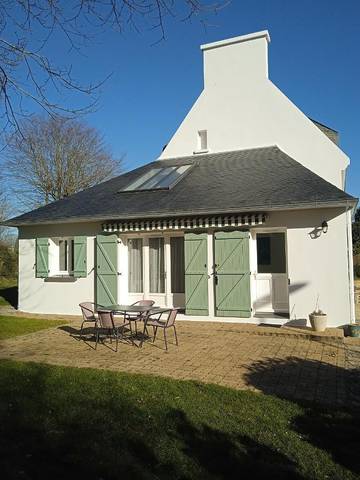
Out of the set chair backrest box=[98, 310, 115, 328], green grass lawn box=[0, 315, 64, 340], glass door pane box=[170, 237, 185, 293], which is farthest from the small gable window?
chair backrest box=[98, 310, 115, 328]

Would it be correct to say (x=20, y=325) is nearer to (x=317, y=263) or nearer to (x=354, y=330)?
(x=317, y=263)

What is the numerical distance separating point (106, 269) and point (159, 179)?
4.19 meters

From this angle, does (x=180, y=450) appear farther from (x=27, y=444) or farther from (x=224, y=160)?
(x=224, y=160)

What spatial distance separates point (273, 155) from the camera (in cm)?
1501

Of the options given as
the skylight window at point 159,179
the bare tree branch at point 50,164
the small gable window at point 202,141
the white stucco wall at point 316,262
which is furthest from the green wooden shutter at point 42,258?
the bare tree branch at point 50,164

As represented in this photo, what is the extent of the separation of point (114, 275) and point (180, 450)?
30.5 feet

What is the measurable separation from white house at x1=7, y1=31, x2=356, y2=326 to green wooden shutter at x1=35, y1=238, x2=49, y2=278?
0.13 feet

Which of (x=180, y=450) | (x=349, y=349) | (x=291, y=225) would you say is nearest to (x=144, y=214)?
(x=291, y=225)

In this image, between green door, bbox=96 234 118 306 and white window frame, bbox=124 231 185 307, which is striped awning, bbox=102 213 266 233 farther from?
Result: white window frame, bbox=124 231 185 307

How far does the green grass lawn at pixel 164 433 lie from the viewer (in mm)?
3826

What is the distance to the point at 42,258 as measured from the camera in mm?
14430

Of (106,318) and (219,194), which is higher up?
(219,194)

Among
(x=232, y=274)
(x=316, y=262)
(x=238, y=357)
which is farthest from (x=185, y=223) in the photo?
(x=238, y=357)

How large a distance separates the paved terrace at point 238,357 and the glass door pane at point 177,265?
216 centimetres
